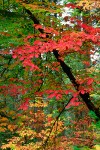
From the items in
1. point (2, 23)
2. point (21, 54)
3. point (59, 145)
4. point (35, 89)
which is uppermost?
point (2, 23)

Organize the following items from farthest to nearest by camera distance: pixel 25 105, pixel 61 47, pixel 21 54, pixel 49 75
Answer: pixel 49 75 < pixel 25 105 < pixel 21 54 < pixel 61 47

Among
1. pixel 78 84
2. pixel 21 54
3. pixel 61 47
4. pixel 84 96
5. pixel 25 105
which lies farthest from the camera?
pixel 84 96

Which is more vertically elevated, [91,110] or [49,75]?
[49,75]

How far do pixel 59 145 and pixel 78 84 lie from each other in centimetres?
392

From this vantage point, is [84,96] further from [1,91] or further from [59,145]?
[59,145]

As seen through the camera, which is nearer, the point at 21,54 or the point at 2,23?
the point at 21,54

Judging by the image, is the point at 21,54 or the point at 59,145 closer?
the point at 21,54

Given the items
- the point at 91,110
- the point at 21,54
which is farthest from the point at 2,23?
the point at 91,110

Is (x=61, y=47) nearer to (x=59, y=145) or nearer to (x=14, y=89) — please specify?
(x=14, y=89)

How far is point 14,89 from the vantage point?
183 inches

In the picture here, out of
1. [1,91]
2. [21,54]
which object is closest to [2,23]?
[21,54]

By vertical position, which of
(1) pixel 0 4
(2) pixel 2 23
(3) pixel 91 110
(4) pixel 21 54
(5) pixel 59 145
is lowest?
Result: (5) pixel 59 145

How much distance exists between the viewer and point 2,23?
4.40 m

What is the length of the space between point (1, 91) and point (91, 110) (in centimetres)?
193
